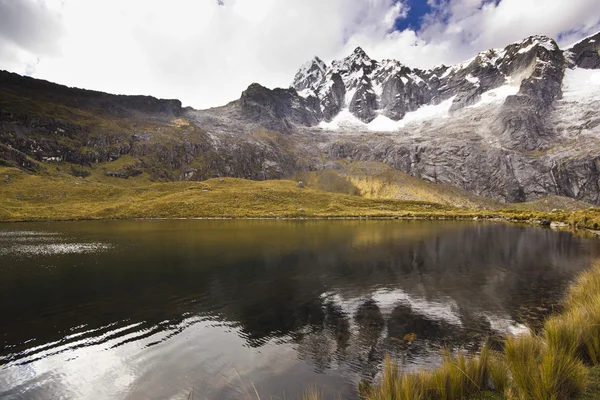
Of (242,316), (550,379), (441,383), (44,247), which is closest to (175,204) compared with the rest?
(44,247)

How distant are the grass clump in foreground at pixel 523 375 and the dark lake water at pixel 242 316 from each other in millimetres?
3542

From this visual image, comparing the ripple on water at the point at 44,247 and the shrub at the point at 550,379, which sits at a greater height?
the shrub at the point at 550,379

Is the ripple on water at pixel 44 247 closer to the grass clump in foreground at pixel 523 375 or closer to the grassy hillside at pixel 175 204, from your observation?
the grass clump in foreground at pixel 523 375

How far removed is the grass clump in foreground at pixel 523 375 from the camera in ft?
24.4

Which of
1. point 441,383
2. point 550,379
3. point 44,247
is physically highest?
point 550,379

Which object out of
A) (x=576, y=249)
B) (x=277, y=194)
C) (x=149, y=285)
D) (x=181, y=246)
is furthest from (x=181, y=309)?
(x=277, y=194)

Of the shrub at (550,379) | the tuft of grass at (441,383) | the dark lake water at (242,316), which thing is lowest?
the dark lake water at (242,316)

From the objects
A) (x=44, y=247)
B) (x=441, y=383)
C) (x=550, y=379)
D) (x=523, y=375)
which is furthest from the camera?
(x=44, y=247)

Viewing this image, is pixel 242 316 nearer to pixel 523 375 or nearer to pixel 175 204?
pixel 523 375

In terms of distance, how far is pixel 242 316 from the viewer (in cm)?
1950

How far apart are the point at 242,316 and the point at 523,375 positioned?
14787mm

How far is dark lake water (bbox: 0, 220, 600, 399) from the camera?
1238cm

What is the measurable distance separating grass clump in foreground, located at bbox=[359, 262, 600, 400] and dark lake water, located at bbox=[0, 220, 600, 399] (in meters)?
3.54

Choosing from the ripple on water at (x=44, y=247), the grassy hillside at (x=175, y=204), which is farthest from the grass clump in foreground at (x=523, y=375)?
the grassy hillside at (x=175, y=204)
